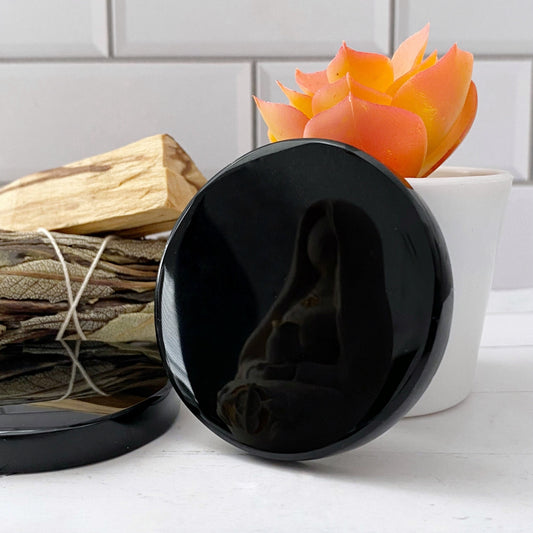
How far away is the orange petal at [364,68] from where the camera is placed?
0.37 metres

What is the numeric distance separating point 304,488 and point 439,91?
216mm

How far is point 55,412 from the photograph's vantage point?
35cm

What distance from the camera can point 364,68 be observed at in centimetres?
37

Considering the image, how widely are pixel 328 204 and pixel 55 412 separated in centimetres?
18

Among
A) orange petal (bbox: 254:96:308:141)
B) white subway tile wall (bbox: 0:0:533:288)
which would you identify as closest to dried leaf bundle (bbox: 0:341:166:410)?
orange petal (bbox: 254:96:308:141)

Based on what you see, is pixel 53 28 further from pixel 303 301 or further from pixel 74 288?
pixel 303 301

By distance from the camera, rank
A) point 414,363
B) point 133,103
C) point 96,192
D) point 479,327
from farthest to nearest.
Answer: point 133,103 → point 96,192 → point 479,327 → point 414,363

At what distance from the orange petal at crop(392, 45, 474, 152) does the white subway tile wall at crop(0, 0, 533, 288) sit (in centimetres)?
42

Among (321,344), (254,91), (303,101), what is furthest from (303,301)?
(254,91)

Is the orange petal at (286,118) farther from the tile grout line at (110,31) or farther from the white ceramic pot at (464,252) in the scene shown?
the tile grout line at (110,31)

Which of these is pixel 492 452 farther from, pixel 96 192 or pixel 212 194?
pixel 96 192

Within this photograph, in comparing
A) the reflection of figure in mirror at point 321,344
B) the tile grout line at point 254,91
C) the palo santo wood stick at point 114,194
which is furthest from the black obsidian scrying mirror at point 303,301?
the tile grout line at point 254,91

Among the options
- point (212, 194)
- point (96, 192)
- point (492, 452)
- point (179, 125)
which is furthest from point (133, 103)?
point (492, 452)

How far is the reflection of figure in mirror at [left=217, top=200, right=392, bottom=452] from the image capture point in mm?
312
